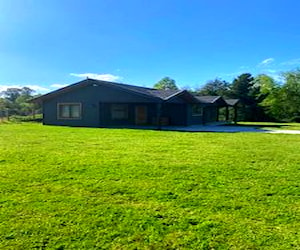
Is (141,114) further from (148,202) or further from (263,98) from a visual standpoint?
(263,98)

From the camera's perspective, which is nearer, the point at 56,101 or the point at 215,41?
the point at 56,101

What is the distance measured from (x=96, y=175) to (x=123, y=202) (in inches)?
61.8

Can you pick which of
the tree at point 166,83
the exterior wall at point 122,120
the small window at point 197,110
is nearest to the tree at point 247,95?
the tree at point 166,83

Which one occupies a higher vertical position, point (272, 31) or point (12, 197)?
point (272, 31)

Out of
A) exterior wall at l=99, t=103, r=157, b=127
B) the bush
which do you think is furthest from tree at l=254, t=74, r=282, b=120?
exterior wall at l=99, t=103, r=157, b=127

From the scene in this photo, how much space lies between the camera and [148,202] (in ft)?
14.9

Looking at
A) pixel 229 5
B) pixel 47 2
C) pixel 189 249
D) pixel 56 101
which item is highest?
pixel 229 5

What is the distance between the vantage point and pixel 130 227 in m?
3.73

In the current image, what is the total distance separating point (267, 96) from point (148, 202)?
3560 centimetres

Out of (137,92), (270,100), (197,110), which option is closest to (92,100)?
(137,92)

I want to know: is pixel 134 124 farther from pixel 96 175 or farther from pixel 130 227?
pixel 130 227

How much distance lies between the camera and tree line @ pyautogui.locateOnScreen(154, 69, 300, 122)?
35.3 metres

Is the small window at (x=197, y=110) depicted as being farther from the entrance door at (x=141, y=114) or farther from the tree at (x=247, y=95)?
the tree at (x=247, y=95)

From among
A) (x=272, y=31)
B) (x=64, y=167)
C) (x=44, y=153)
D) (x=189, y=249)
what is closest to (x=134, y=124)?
(x=272, y=31)
